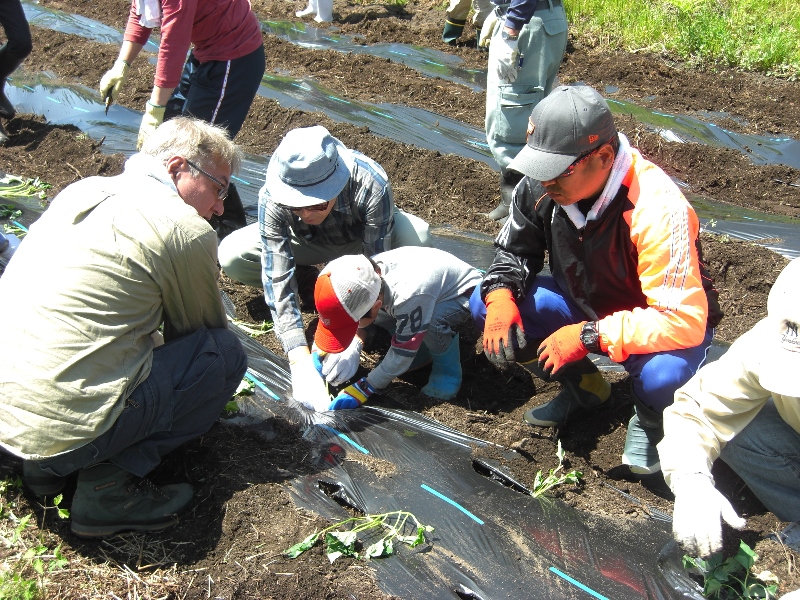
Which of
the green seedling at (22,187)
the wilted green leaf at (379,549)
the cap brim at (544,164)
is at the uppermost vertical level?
the cap brim at (544,164)

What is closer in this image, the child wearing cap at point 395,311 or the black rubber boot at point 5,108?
the child wearing cap at point 395,311

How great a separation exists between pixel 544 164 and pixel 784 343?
0.88m

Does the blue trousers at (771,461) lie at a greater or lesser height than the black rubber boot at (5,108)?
greater

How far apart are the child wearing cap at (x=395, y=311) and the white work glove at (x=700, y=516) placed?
3.94 ft

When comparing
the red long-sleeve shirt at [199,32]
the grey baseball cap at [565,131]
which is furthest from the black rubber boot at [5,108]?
the grey baseball cap at [565,131]

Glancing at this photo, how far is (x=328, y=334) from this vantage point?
8.68 feet

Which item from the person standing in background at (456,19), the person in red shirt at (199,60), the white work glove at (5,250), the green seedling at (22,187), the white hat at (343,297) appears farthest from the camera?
the person standing in background at (456,19)

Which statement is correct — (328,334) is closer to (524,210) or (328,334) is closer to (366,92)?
(524,210)

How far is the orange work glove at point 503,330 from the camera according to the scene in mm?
2539

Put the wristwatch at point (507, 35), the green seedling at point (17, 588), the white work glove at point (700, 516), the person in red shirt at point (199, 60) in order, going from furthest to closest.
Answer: the wristwatch at point (507, 35) → the person in red shirt at point (199, 60) → the green seedling at point (17, 588) → the white work glove at point (700, 516)

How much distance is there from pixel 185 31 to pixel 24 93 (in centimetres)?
330

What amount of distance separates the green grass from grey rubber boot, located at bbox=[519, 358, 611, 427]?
4669 mm

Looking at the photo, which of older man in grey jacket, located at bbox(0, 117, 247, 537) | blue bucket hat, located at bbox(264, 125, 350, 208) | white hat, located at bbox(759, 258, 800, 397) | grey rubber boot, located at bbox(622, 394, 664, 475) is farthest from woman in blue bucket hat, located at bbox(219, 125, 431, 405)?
white hat, located at bbox(759, 258, 800, 397)

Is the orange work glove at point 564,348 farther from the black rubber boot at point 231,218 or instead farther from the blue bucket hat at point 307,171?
the black rubber boot at point 231,218
